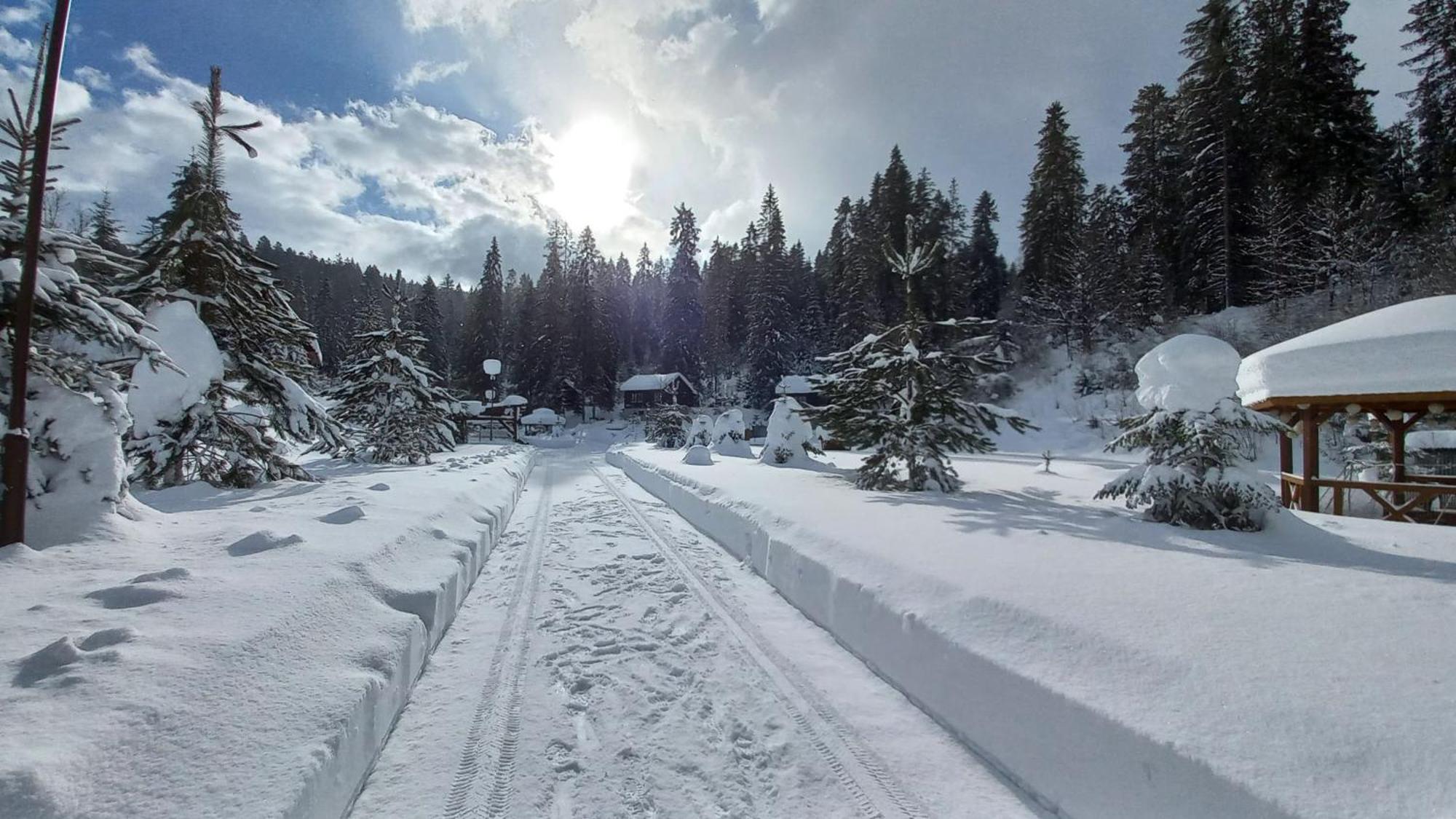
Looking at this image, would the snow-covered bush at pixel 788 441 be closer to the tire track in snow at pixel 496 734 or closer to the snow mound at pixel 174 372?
the tire track in snow at pixel 496 734

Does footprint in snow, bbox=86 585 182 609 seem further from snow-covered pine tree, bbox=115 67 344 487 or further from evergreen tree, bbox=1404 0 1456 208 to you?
evergreen tree, bbox=1404 0 1456 208

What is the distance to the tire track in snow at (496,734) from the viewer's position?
294 cm

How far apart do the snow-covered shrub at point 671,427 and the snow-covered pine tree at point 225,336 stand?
21.5 m

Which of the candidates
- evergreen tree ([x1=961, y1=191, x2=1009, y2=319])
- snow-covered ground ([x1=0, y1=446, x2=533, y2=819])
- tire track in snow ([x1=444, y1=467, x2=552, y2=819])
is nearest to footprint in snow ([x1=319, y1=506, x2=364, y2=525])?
snow-covered ground ([x1=0, y1=446, x2=533, y2=819])

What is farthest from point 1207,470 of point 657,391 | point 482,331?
point 482,331

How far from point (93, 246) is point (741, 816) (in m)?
7.82

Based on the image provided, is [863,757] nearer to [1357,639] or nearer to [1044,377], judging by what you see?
[1357,639]

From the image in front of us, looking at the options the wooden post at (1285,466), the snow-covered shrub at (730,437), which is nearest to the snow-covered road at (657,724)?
the wooden post at (1285,466)

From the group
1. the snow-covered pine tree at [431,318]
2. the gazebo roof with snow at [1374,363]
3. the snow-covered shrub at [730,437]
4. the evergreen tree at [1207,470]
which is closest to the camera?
the evergreen tree at [1207,470]

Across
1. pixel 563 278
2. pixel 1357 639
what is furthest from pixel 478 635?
pixel 563 278

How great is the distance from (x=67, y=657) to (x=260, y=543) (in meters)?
2.43

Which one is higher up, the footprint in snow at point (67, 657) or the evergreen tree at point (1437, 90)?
the evergreen tree at point (1437, 90)

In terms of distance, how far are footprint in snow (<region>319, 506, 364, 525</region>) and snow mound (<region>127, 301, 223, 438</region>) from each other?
178 inches

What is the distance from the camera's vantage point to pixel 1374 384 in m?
8.44
